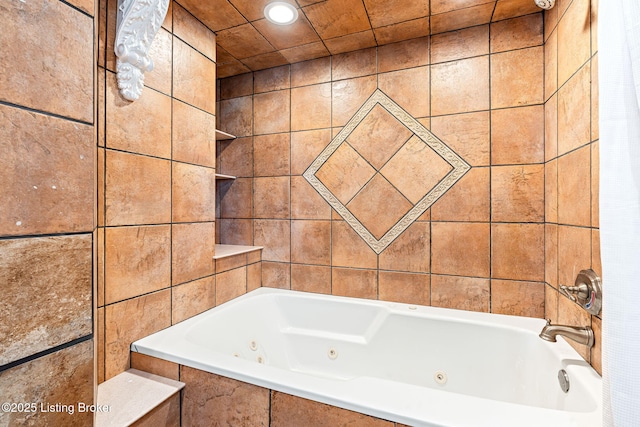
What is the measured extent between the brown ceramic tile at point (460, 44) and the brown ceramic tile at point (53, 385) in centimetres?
209

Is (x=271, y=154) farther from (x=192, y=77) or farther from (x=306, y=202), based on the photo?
(x=192, y=77)

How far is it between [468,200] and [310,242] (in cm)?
104

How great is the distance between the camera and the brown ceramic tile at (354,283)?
198 centimetres

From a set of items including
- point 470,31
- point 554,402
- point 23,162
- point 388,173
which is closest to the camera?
point 23,162

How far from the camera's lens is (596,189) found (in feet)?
3.55

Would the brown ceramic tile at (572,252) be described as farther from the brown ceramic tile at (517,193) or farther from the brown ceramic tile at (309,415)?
the brown ceramic tile at (309,415)

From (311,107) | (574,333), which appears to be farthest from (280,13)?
(574,333)

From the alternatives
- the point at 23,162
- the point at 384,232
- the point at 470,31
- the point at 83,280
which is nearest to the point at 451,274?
the point at 384,232

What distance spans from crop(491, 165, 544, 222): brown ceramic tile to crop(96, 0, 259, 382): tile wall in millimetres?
1667

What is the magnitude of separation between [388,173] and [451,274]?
2.37 feet

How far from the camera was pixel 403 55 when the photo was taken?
1906 millimetres

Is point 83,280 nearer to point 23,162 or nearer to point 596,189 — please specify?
point 23,162

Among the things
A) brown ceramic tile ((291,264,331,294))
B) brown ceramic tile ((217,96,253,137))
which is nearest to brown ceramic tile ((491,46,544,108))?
brown ceramic tile ((291,264,331,294))

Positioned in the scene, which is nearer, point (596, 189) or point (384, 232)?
point (596, 189)
